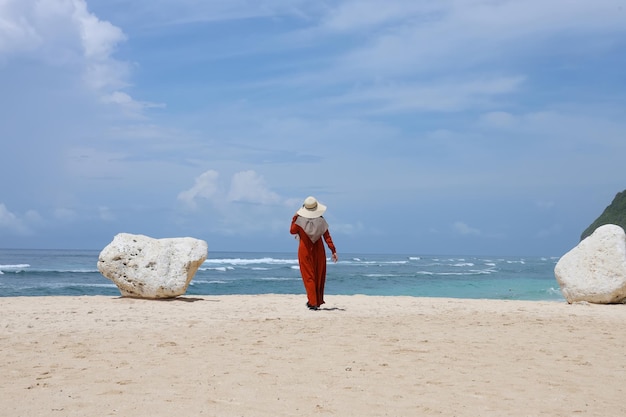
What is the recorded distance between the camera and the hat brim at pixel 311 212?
39.6 ft

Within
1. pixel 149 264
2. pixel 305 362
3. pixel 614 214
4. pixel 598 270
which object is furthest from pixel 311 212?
pixel 614 214

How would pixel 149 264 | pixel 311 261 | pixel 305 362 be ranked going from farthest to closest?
pixel 149 264 < pixel 311 261 < pixel 305 362

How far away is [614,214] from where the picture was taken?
4894cm

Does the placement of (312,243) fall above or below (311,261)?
above

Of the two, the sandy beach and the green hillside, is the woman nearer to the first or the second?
the sandy beach

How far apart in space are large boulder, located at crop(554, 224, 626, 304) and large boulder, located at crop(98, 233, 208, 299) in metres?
7.68

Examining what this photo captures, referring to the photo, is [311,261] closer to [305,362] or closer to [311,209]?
[311,209]

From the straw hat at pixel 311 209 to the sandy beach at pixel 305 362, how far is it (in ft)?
5.54

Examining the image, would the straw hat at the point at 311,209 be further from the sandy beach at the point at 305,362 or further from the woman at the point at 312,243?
the sandy beach at the point at 305,362

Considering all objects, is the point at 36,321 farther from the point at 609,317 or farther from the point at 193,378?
the point at 609,317

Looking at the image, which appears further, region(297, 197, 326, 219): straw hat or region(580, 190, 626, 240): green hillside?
region(580, 190, 626, 240): green hillside

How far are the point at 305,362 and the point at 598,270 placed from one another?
30.0ft

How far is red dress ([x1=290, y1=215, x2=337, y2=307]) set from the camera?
12102 millimetres

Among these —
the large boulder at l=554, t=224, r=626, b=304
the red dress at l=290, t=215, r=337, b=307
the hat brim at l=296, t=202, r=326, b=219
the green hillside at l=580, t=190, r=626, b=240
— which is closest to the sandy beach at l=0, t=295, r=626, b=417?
the red dress at l=290, t=215, r=337, b=307
